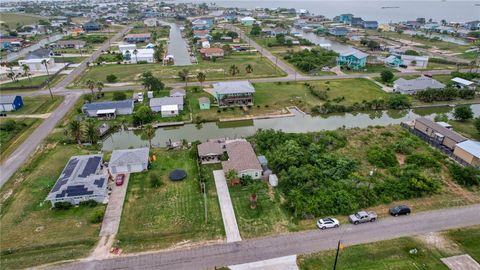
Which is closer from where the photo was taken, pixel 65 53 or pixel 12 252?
pixel 12 252

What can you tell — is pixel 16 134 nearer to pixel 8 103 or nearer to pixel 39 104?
pixel 8 103

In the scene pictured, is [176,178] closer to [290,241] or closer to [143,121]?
[290,241]

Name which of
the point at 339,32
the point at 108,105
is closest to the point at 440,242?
the point at 108,105

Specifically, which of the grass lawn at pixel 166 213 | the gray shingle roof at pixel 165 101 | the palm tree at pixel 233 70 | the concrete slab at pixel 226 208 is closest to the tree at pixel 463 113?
the concrete slab at pixel 226 208

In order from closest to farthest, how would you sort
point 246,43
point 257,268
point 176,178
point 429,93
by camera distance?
1. point 257,268
2. point 176,178
3. point 429,93
4. point 246,43

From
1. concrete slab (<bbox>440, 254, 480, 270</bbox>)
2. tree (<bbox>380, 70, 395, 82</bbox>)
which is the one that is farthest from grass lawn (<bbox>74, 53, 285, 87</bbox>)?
concrete slab (<bbox>440, 254, 480, 270</bbox>)

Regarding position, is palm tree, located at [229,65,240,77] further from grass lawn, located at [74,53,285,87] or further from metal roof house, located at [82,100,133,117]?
metal roof house, located at [82,100,133,117]

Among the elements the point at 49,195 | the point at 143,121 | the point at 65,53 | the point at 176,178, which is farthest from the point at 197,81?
the point at 65,53
